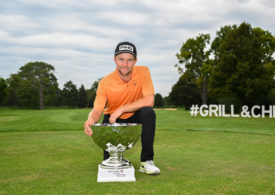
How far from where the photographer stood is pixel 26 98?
194 feet

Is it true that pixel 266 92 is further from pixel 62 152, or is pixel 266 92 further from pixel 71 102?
pixel 71 102

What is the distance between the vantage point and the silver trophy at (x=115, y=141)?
2932mm

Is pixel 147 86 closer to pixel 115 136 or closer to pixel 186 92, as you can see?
pixel 115 136

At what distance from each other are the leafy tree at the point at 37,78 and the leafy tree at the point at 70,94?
18492 mm

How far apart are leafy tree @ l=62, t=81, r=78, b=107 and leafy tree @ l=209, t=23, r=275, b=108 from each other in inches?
2383

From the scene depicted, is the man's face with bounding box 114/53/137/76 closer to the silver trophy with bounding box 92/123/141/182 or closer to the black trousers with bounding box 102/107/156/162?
Result: the black trousers with bounding box 102/107/156/162

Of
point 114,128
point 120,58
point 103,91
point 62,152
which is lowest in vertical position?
point 62,152

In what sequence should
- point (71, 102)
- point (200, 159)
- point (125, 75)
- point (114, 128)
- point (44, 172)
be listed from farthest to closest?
1. point (71, 102)
2. point (200, 159)
3. point (125, 75)
4. point (44, 172)
5. point (114, 128)

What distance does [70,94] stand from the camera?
8425 centimetres

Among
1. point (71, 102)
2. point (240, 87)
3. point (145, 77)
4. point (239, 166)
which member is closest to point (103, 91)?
point (145, 77)

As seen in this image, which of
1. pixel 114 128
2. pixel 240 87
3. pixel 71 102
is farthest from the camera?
pixel 71 102

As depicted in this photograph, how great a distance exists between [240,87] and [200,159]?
71.3 feet

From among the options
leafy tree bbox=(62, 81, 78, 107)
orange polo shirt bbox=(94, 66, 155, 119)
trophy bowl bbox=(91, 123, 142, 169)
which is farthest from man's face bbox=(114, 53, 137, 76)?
leafy tree bbox=(62, 81, 78, 107)

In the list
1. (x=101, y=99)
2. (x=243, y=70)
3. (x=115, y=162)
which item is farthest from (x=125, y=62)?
(x=243, y=70)
